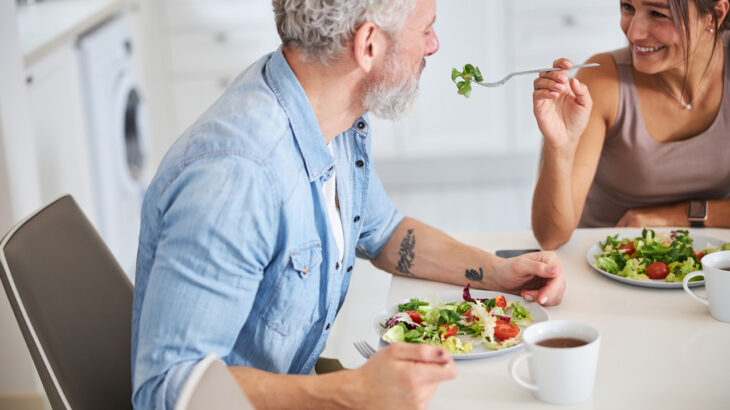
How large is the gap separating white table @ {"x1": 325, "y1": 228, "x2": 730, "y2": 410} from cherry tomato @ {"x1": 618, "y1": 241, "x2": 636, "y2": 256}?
0.24 feet

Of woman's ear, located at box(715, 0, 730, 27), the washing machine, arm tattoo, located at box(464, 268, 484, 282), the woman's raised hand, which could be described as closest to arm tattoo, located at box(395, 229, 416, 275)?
arm tattoo, located at box(464, 268, 484, 282)

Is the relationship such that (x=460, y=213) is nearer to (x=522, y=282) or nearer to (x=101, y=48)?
(x=101, y=48)

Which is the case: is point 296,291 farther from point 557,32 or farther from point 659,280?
point 557,32

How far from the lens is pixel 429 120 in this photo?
3.69 meters

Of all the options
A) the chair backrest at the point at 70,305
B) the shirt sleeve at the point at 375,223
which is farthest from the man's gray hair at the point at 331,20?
the chair backrest at the point at 70,305

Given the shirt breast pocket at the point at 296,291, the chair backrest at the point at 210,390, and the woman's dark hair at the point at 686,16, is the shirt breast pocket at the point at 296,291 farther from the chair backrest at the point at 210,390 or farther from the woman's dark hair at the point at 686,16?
the woman's dark hair at the point at 686,16

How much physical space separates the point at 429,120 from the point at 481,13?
558 millimetres

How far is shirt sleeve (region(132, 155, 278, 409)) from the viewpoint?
894mm

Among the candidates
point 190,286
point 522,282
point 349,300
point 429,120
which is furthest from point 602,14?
point 190,286

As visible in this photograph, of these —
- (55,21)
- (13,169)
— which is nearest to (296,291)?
(13,169)

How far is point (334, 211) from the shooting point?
48.3 inches

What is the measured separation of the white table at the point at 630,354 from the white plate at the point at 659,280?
1 cm

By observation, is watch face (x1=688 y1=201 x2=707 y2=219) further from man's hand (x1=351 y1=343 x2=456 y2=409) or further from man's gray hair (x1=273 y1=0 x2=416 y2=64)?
man's hand (x1=351 y1=343 x2=456 y2=409)

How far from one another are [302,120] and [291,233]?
0.58 feet
